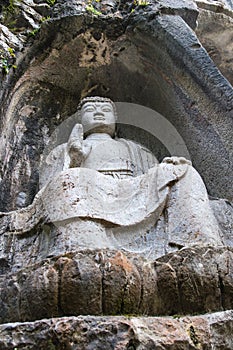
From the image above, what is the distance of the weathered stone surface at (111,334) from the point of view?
8.22 ft

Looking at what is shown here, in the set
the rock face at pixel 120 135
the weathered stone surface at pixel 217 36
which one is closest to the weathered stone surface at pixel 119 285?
the rock face at pixel 120 135

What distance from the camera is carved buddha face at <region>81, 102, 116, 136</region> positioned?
5.52 m

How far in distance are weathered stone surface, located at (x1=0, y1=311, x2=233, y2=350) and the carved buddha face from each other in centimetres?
314

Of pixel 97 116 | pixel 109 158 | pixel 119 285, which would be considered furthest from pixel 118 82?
pixel 119 285

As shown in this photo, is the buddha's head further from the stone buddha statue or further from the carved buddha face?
the stone buddha statue

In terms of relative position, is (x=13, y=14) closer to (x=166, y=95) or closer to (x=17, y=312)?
(x=166, y=95)

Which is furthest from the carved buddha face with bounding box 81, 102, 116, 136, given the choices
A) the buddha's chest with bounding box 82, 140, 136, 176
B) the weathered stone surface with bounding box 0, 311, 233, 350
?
the weathered stone surface with bounding box 0, 311, 233, 350

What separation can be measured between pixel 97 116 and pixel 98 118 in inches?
1.2

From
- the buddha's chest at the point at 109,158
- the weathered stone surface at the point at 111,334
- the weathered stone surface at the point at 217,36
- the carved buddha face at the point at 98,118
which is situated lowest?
the weathered stone surface at the point at 111,334

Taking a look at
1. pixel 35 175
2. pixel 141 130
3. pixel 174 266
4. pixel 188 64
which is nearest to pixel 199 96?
pixel 188 64

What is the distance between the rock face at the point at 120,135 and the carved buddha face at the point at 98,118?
1.99 feet

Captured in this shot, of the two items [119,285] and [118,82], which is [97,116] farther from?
[119,285]

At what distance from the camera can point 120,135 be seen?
20.4 ft

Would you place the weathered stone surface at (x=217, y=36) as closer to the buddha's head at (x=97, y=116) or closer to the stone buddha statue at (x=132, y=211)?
the buddha's head at (x=97, y=116)
